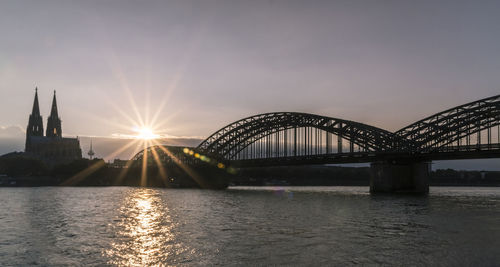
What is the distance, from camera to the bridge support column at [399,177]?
7525 centimetres

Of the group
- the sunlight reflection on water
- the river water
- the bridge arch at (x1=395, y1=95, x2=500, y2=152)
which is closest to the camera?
the river water

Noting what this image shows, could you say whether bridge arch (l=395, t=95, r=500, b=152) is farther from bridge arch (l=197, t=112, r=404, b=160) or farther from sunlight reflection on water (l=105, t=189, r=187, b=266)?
sunlight reflection on water (l=105, t=189, r=187, b=266)

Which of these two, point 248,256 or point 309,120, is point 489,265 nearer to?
point 248,256

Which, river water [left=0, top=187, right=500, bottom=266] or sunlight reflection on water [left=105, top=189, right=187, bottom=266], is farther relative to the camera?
sunlight reflection on water [left=105, top=189, right=187, bottom=266]

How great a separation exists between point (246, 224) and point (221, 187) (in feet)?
270

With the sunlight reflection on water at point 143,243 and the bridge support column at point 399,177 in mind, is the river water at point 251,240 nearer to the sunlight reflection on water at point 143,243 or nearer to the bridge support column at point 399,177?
the sunlight reflection on water at point 143,243

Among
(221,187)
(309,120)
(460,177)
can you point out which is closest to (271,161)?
(309,120)

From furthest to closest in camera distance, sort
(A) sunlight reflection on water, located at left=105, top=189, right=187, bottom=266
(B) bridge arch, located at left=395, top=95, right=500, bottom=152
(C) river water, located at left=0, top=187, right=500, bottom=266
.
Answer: (B) bridge arch, located at left=395, top=95, right=500, bottom=152
(A) sunlight reflection on water, located at left=105, top=189, right=187, bottom=266
(C) river water, located at left=0, top=187, right=500, bottom=266

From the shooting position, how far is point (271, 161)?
9494 cm

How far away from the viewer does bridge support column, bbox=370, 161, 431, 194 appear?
2963 inches

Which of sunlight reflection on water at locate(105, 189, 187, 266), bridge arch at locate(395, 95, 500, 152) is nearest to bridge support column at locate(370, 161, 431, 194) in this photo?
bridge arch at locate(395, 95, 500, 152)

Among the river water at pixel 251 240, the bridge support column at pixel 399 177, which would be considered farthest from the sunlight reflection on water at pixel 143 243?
the bridge support column at pixel 399 177

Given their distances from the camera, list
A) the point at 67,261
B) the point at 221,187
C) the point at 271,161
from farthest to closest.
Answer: the point at 221,187 < the point at 271,161 < the point at 67,261

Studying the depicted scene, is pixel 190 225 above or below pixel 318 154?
below
